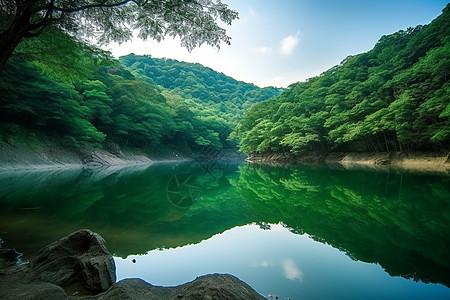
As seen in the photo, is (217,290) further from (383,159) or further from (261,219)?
(383,159)

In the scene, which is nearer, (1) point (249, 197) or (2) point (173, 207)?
(2) point (173, 207)

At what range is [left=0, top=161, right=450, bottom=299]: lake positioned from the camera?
8.09 feet

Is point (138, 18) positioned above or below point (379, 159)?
above

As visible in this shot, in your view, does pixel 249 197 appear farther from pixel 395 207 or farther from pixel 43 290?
pixel 43 290

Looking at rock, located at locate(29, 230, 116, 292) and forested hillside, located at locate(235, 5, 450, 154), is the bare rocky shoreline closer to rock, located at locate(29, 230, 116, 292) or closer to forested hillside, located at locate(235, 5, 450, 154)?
forested hillside, located at locate(235, 5, 450, 154)

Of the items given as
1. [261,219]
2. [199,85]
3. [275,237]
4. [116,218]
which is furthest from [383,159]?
[199,85]

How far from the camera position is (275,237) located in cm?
392

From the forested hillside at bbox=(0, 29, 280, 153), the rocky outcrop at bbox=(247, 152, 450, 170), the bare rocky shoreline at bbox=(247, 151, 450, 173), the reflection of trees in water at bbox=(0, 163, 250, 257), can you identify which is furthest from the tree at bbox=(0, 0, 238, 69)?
the rocky outcrop at bbox=(247, 152, 450, 170)

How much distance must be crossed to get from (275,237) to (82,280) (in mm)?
2882

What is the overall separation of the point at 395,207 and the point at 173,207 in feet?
18.6

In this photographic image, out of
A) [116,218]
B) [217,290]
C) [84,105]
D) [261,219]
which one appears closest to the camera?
[217,290]

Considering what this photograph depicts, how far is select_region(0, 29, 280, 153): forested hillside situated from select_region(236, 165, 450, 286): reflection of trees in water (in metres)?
6.26

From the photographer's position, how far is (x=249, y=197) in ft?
25.4

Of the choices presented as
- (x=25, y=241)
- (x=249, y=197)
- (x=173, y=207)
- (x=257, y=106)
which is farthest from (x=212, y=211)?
(x=257, y=106)
